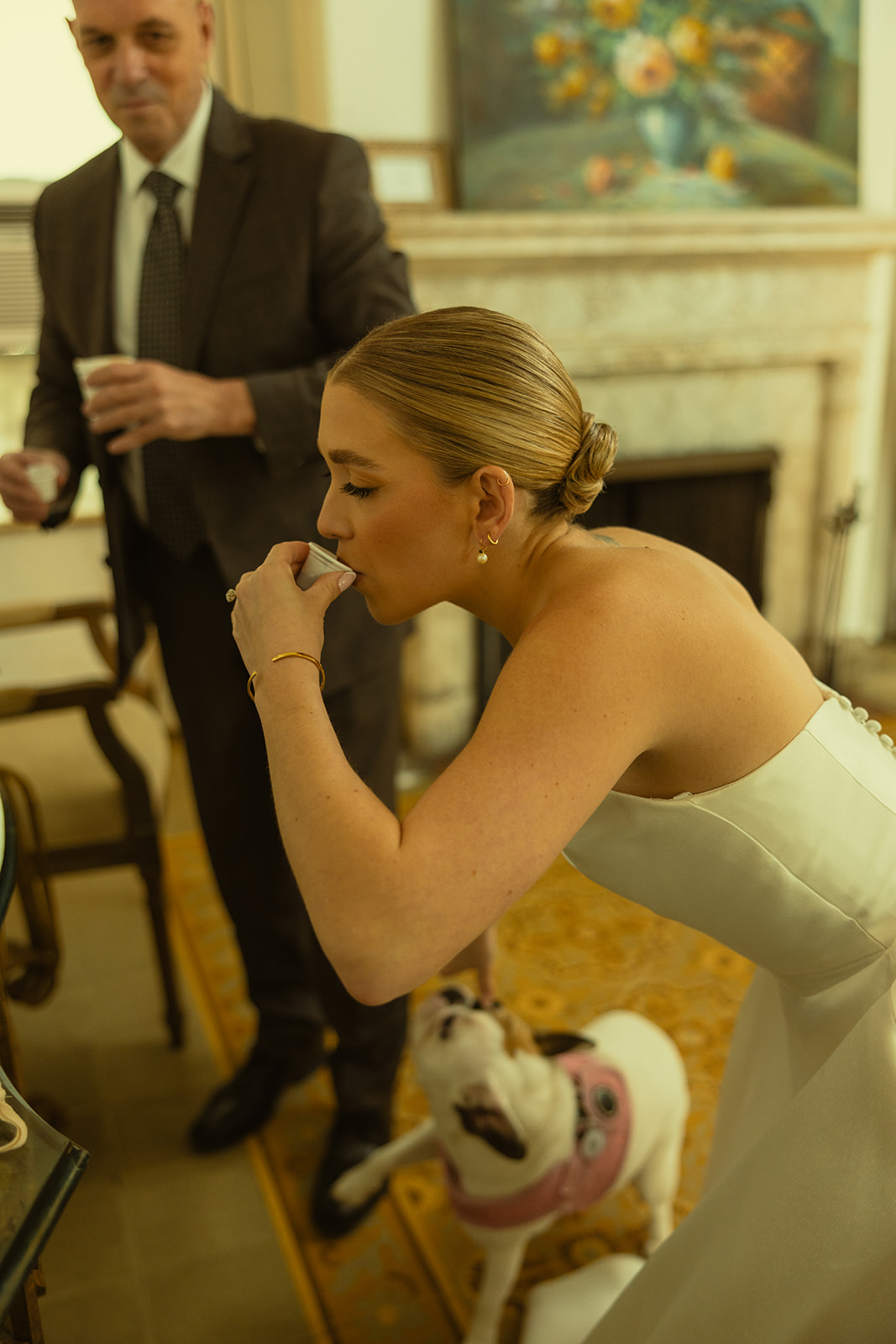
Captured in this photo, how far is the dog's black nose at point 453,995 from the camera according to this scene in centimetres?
144

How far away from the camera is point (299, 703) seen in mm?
878

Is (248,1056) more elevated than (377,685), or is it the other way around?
(377,685)

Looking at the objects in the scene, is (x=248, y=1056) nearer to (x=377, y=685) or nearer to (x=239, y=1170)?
(x=239, y=1170)

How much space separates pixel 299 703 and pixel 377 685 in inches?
31.6

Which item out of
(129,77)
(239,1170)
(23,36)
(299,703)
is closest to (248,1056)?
(239,1170)

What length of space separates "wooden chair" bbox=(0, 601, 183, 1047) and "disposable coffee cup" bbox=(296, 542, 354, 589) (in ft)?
2.82

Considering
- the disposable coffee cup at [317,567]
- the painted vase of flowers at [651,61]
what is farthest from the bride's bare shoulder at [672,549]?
the painted vase of flowers at [651,61]

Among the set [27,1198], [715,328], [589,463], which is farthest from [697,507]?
[27,1198]

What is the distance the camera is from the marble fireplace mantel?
123 inches

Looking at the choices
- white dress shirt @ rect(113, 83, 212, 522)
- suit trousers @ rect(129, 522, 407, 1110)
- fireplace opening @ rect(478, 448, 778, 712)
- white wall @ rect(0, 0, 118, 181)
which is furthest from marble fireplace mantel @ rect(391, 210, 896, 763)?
suit trousers @ rect(129, 522, 407, 1110)

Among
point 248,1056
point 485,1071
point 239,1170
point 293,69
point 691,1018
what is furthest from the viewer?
point 293,69

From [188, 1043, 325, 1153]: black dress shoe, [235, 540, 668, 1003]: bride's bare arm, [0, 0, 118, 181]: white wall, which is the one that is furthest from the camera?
[0, 0, 118, 181]: white wall

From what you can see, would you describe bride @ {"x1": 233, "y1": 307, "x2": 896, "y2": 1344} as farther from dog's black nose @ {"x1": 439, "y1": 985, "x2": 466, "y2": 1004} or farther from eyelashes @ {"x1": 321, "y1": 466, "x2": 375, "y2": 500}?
dog's black nose @ {"x1": 439, "y1": 985, "x2": 466, "y2": 1004}

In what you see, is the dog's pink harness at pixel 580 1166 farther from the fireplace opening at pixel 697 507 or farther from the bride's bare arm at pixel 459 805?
the fireplace opening at pixel 697 507
